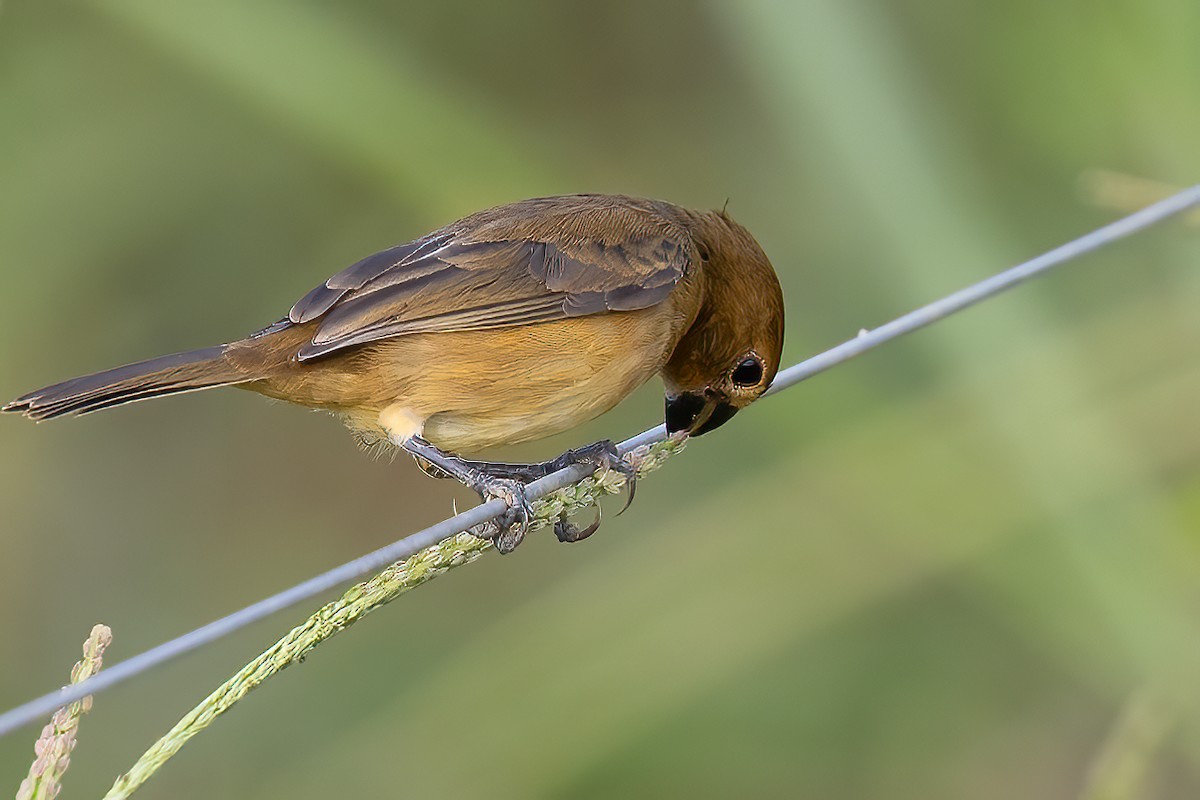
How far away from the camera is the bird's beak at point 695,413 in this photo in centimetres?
351

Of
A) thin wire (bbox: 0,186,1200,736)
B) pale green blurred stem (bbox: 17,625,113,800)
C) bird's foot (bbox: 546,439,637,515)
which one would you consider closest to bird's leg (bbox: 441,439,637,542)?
bird's foot (bbox: 546,439,637,515)

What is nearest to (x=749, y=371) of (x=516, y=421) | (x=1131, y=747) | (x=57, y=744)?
(x=516, y=421)

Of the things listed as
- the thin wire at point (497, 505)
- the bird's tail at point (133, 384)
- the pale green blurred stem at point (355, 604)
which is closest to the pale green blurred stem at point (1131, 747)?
the thin wire at point (497, 505)

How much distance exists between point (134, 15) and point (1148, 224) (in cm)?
271

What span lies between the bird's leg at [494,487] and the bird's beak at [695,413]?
1.90 feet

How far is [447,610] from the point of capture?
16.2 ft

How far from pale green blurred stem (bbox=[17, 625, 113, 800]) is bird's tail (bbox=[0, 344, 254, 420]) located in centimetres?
121

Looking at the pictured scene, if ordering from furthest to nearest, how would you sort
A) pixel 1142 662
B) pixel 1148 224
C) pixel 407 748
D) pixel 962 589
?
pixel 962 589 < pixel 407 748 < pixel 1142 662 < pixel 1148 224

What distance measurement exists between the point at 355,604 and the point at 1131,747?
172cm

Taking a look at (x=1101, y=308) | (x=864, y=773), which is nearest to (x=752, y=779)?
(x=864, y=773)

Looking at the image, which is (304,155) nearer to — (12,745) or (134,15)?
(134,15)

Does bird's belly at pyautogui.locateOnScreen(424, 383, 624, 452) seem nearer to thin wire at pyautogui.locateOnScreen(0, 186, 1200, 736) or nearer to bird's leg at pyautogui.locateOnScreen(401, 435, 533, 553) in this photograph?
bird's leg at pyautogui.locateOnScreen(401, 435, 533, 553)

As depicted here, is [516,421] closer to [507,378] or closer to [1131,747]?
[507,378]

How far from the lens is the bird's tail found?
2.72 m
